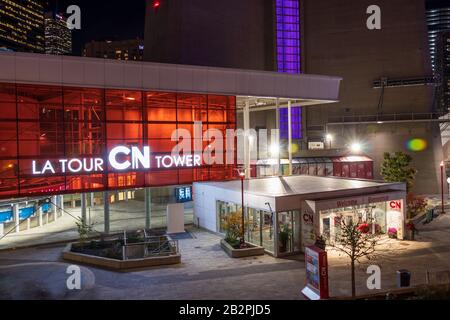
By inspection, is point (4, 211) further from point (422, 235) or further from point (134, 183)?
point (422, 235)

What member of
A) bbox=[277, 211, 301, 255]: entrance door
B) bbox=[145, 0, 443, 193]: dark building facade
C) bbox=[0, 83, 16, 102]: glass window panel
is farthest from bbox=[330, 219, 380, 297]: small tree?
bbox=[145, 0, 443, 193]: dark building facade

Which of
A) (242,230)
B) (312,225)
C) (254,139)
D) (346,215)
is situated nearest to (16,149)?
(242,230)

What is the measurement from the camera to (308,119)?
181 ft

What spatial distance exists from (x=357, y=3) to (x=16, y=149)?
42.9 m

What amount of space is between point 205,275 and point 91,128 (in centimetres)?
1485

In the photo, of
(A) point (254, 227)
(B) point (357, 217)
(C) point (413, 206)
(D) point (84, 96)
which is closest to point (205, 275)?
(A) point (254, 227)

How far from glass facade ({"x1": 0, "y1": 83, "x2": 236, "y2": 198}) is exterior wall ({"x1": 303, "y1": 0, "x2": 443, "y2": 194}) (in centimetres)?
2243

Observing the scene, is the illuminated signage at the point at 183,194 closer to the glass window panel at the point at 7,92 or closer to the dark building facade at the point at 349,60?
the glass window panel at the point at 7,92

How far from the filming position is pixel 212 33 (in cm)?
4797

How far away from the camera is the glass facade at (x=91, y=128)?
2788 cm

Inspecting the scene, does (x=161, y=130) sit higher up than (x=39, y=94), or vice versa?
(x=39, y=94)

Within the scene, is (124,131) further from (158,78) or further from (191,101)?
(191,101)

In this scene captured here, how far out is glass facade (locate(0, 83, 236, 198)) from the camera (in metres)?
27.9

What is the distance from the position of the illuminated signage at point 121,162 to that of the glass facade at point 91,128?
30 centimetres
